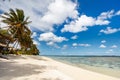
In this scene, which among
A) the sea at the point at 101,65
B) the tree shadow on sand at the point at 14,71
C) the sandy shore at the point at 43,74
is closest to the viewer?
the tree shadow on sand at the point at 14,71

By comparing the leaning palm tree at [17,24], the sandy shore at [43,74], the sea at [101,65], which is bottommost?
the sandy shore at [43,74]

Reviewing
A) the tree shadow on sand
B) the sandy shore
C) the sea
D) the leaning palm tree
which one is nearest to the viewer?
the tree shadow on sand

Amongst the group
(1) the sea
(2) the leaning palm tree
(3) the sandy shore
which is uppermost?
(2) the leaning palm tree

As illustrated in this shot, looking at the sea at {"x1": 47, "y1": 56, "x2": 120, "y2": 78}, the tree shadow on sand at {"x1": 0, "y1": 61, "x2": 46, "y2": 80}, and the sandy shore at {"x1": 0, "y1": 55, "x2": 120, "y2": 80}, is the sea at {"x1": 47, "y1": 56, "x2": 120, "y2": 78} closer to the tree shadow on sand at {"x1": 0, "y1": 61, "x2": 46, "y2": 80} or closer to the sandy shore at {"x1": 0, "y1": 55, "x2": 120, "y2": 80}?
the sandy shore at {"x1": 0, "y1": 55, "x2": 120, "y2": 80}

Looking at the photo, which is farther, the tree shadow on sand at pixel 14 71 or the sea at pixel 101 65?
the sea at pixel 101 65

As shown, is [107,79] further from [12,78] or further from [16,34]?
Result: [16,34]

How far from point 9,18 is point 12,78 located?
24.6 m

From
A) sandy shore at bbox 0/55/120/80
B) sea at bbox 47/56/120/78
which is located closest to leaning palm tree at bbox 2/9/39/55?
sea at bbox 47/56/120/78

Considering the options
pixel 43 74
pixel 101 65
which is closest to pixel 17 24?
pixel 101 65

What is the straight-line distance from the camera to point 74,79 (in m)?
8.48

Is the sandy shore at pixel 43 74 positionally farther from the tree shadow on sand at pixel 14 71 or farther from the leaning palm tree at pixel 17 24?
the leaning palm tree at pixel 17 24

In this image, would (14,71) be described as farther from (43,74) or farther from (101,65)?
(101,65)

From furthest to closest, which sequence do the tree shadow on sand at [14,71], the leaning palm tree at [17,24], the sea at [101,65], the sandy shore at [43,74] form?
1. the leaning palm tree at [17,24]
2. the sea at [101,65]
3. the sandy shore at [43,74]
4. the tree shadow on sand at [14,71]

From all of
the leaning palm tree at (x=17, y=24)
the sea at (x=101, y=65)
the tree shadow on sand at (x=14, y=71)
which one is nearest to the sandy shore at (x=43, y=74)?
the tree shadow on sand at (x=14, y=71)
